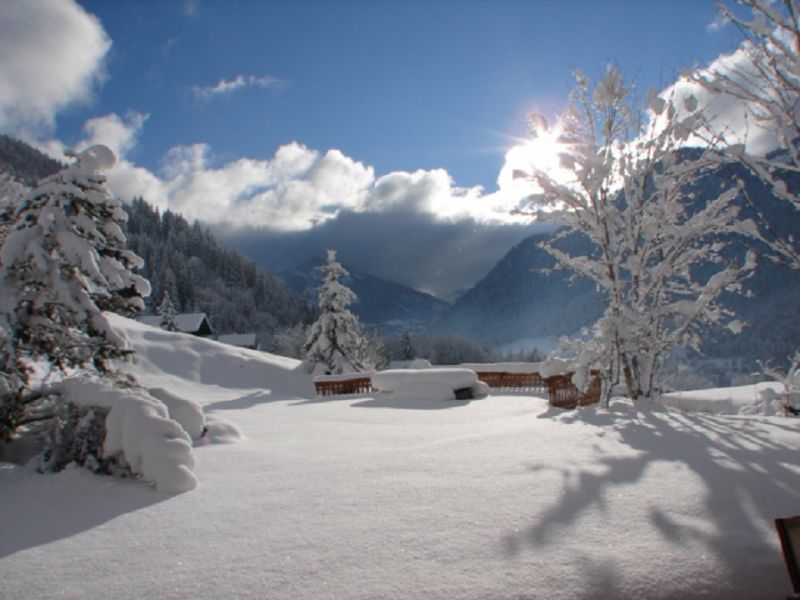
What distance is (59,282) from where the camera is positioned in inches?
246

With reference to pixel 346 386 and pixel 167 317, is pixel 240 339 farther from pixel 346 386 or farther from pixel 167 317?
pixel 346 386

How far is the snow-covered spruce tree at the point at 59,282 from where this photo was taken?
593 cm

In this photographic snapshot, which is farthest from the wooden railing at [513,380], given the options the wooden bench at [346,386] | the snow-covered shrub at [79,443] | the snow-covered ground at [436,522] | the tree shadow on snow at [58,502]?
Result: the tree shadow on snow at [58,502]

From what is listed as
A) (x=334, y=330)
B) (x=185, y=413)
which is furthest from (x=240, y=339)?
(x=185, y=413)

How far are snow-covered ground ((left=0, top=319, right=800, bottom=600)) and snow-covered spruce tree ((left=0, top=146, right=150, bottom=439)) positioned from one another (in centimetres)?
163

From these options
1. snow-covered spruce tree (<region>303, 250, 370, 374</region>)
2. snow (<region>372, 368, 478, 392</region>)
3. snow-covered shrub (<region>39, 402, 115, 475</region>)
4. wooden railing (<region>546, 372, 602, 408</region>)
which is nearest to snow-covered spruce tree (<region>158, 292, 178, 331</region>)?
snow-covered spruce tree (<region>303, 250, 370, 374</region>)

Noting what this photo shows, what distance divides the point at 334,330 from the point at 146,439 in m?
24.1

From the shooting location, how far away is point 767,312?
10519 cm

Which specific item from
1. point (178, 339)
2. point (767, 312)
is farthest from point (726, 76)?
point (767, 312)

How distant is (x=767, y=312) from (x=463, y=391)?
119m

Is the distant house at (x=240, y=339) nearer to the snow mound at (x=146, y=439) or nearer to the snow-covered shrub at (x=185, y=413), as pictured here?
the snow-covered shrub at (x=185, y=413)

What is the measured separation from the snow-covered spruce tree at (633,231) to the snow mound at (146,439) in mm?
7644

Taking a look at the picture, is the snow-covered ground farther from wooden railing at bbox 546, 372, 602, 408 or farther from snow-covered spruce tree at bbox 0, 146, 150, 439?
wooden railing at bbox 546, 372, 602, 408

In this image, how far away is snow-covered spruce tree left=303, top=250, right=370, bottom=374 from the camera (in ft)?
92.9
